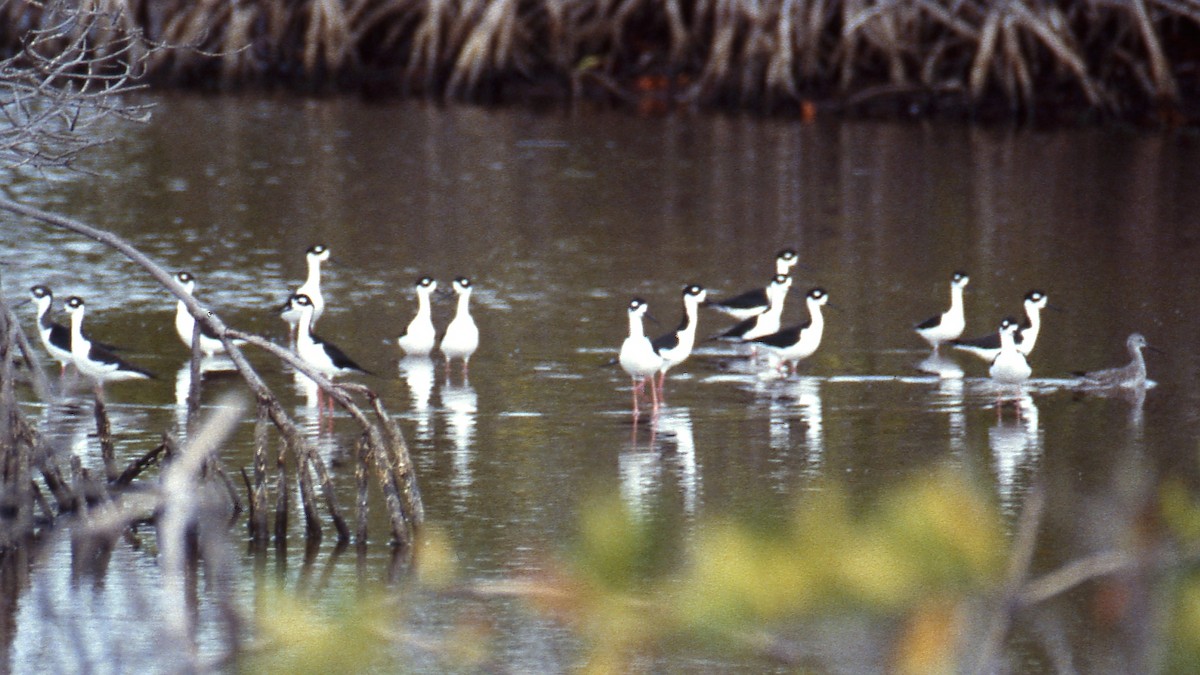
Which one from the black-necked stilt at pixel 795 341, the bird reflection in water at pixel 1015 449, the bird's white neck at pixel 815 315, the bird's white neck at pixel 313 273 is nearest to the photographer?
the bird reflection in water at pixel 1015 449

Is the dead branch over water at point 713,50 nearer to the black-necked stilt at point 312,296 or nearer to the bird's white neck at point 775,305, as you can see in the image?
the black-necked stilt at point 312,296

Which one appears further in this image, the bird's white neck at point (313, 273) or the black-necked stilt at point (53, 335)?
the bird's white neck at point (313, 273)

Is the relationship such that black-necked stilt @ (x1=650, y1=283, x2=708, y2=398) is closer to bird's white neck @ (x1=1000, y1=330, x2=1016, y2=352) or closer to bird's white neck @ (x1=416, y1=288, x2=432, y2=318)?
bird's white neck @ (x1=416, y1=288, x2=432, y2=318)

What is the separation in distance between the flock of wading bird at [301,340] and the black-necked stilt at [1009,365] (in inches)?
135

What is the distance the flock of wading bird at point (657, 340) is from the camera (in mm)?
12219

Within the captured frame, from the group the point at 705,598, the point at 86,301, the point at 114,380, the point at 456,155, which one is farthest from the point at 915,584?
the point at 456,155

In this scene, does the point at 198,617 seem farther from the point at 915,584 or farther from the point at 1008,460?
the point at 915,584

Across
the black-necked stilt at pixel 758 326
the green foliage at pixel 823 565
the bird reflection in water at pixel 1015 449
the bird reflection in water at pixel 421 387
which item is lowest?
the bird reflection in water at pixel 1015 449

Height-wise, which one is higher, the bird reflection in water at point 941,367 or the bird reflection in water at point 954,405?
the bird reflection in water at point 941,367

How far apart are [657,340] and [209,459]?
4.86m

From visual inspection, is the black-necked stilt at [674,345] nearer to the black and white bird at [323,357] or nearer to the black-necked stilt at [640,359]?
the black-necked stilt at [640,359]

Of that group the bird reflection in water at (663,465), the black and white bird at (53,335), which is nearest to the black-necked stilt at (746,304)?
the bird reflection in water at (663,465)

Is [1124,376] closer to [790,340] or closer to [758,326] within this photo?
[790,340]

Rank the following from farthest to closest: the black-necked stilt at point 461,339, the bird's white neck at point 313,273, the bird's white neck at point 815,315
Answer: the bird's white neck at point 313,273 < the bird's white neck at point 815,315 < the black-necked stilt at point 461,339
